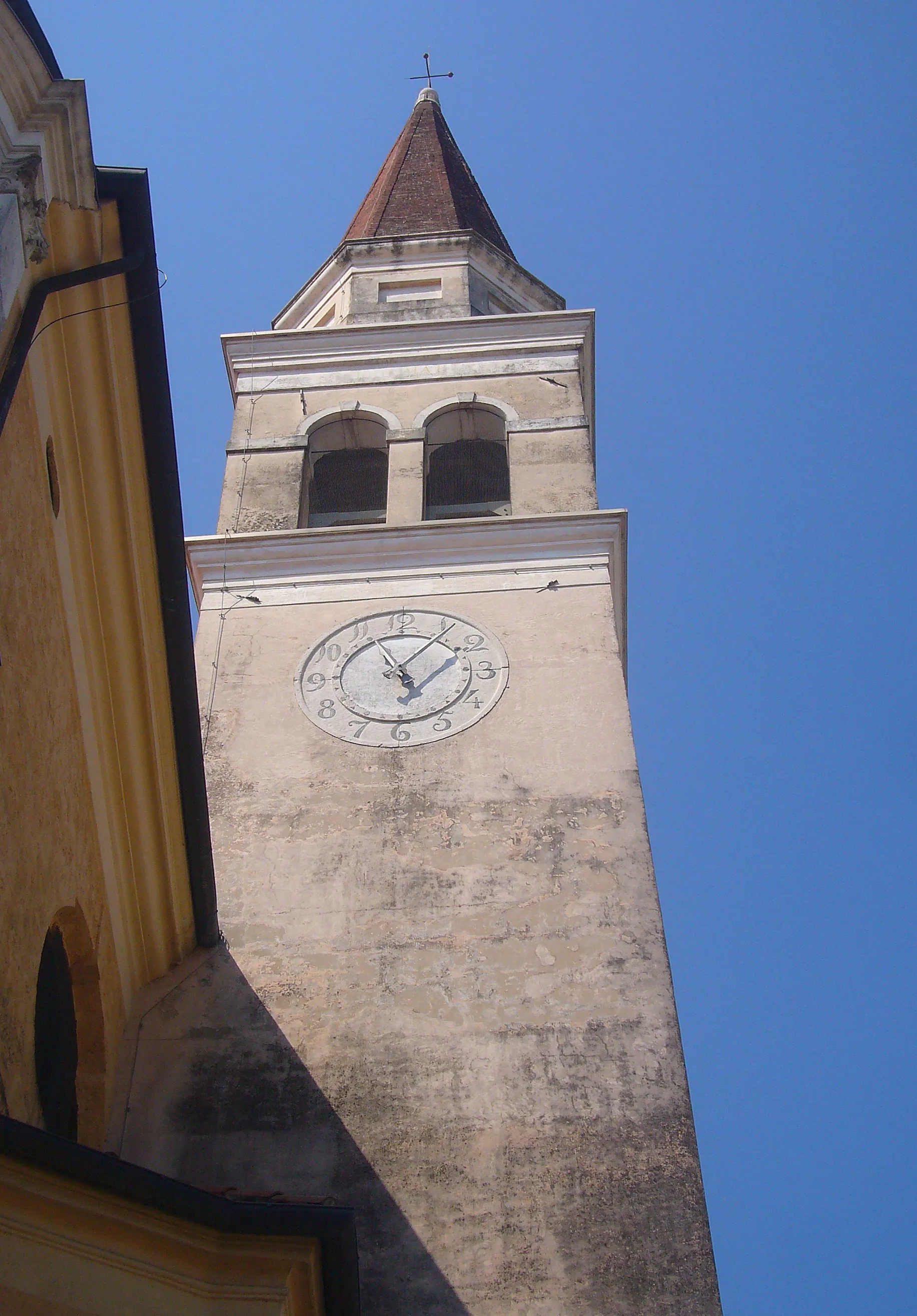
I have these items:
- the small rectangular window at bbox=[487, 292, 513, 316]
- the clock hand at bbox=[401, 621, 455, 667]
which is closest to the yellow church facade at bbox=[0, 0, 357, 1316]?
the clock hand at bbox=[401, 621, 455, 667]

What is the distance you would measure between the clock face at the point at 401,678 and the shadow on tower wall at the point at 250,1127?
2.54 meters

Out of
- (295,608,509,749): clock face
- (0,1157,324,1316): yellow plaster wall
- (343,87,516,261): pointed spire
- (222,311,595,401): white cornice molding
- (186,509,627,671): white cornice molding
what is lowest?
(0,1157,324,1316): yellow plaster wall

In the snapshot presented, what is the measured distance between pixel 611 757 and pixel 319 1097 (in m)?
3.29

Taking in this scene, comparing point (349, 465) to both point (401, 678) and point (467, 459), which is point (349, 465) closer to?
point (467, 459)

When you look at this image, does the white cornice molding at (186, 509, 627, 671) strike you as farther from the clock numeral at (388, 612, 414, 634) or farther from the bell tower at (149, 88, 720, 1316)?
the clock numeral at (388, 612, 414, 634)

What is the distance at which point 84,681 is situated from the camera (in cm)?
739

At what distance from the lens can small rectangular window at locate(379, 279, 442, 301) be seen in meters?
17.6

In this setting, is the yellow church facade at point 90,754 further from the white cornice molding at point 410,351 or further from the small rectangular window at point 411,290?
the small rectangular window at point 411,290

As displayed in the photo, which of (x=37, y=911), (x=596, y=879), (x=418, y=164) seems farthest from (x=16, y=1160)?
(x=418, y=164)

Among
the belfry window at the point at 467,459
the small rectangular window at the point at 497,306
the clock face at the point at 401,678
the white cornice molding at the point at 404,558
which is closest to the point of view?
the clock face at the point at 401,678

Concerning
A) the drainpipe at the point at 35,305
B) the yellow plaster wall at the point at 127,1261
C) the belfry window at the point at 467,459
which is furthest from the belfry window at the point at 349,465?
the yellow plaster wall at the point at 127,1261

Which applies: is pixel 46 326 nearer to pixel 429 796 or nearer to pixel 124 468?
pixel 124 468

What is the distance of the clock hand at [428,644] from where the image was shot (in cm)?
1172

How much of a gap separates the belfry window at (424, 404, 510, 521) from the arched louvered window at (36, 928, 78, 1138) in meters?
7.97
